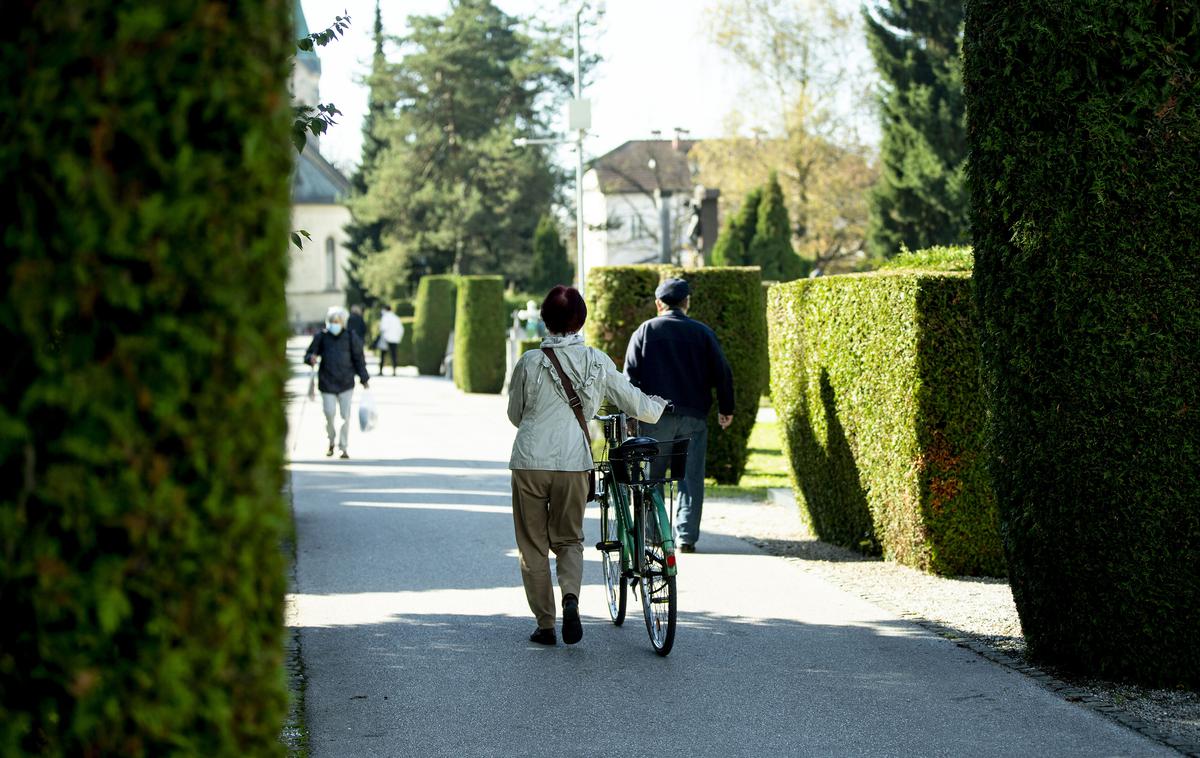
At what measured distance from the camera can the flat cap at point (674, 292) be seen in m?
10.2

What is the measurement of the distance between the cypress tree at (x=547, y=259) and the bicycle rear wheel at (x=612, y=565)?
52.5 m

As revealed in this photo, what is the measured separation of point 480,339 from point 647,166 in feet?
180

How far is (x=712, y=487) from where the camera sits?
15.1 metres

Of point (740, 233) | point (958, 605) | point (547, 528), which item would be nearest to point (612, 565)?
point (547, 528)

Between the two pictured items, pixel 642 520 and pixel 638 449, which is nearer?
pixel 638 449

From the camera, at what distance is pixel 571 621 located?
7.29 meters

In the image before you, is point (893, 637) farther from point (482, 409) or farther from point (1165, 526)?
point (482, 409)

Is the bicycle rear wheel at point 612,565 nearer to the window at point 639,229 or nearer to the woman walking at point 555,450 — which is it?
the woman walking at point 555,450

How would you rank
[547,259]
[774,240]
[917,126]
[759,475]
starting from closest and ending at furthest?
1. [759,475]
2. [774,240]
3. [917,126]
4. [547,259]

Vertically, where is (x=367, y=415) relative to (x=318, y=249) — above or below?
below

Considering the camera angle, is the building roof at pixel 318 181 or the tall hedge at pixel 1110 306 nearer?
the tall hedge at pixel 1110 306

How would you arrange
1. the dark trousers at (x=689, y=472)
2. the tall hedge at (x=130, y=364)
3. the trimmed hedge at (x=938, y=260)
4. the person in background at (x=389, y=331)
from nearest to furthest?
the tall hedge at (x=130, y=364) → the trimmed hedge at (x=938, y=260) → the dark trousers at (x=689, y=472) → the person in background at (x=389, y=331)

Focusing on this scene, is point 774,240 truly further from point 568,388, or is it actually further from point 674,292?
point 568,388

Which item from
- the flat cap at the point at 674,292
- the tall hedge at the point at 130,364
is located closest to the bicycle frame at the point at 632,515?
the flat cap at the point at 674,292
